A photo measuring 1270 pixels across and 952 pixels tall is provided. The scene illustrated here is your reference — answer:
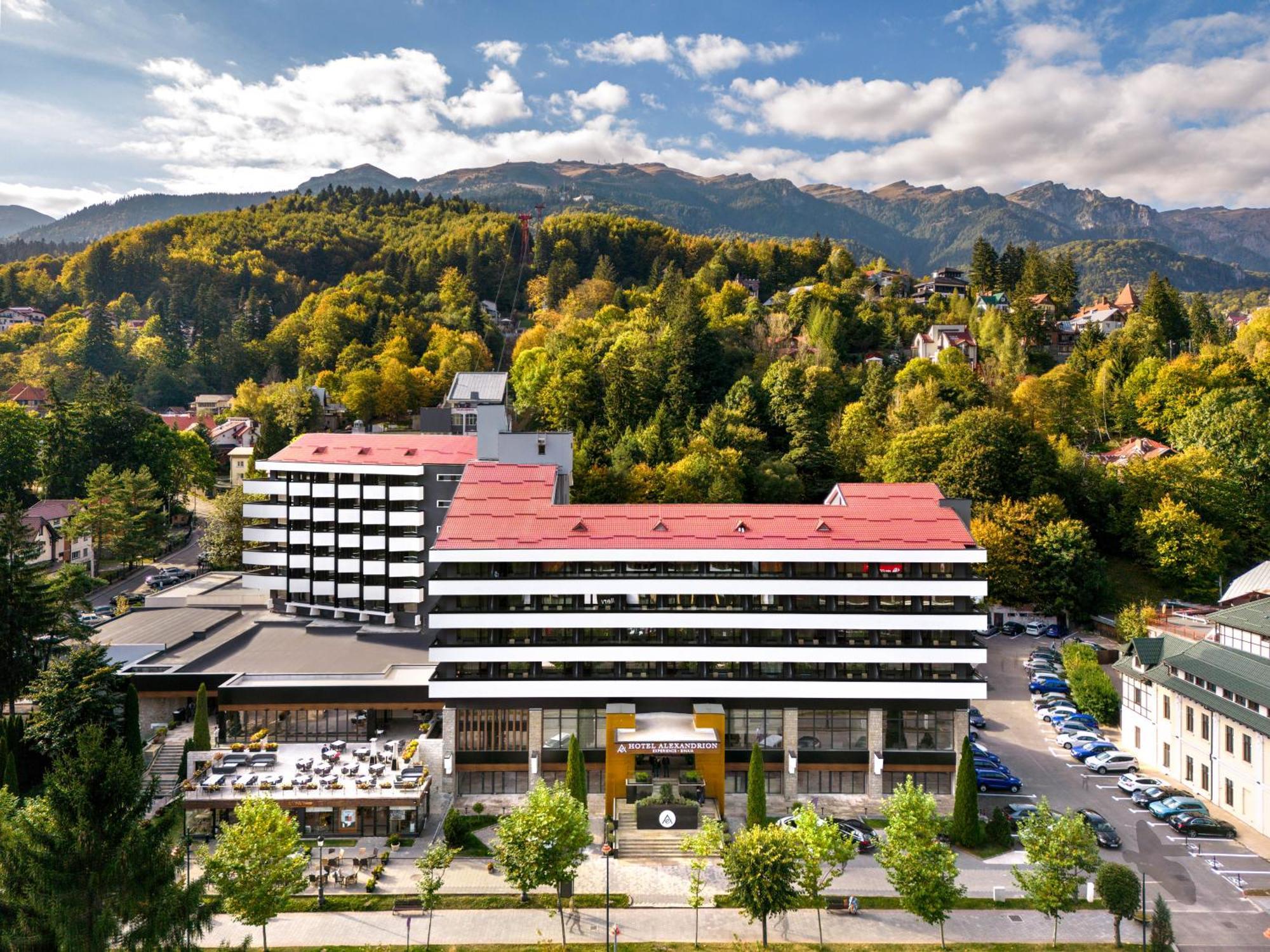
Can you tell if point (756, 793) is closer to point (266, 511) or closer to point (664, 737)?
point (664, 737)

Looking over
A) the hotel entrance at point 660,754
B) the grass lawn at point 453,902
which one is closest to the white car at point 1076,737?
the hotel entrance at point 660,754

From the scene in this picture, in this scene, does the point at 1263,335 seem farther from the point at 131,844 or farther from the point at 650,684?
the point at 131,844

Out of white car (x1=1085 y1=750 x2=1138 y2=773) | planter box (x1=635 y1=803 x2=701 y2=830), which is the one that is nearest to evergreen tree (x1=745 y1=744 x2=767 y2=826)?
planter box (x1=635 y1=803 x2=701 y2=830)

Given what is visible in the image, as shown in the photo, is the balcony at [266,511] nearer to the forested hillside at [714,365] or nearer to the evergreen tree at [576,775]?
the forested hillside at [714,365]

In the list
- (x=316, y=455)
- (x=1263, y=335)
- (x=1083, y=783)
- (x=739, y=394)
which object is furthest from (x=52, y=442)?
(x=1263, y=335)

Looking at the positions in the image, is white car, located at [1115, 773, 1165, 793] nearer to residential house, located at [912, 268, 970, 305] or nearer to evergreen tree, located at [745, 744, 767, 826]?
evergreen tree, located at [745, 744, 767, 826]
